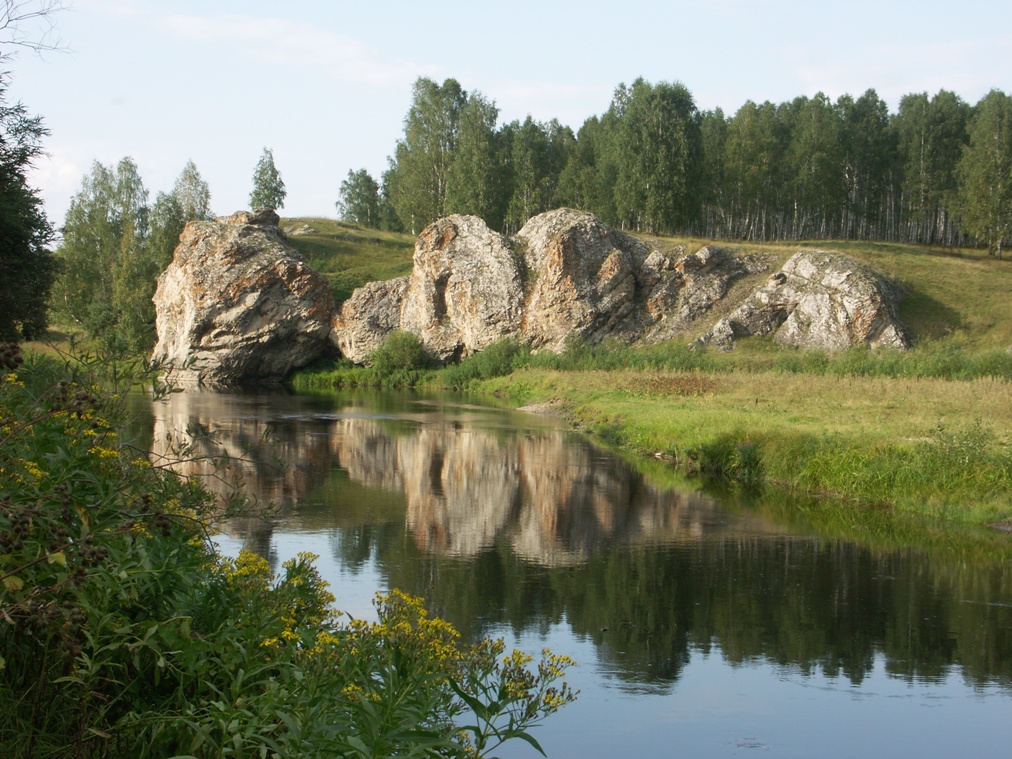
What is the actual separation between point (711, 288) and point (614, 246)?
6.71 metres

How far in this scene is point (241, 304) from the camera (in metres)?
62.1

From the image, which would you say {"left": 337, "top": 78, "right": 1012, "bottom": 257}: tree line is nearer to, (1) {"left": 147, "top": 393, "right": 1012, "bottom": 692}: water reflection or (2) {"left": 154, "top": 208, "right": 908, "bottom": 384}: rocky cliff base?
(2) {"left": 154, "top": 208, "right": 908, "bottom": 384}: rocky cliff base

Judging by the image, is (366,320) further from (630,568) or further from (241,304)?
(630,568)

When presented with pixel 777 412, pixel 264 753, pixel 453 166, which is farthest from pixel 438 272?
pixel 264 753

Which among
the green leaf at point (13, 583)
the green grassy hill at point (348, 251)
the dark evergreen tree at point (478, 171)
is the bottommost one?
the green leaf at point (13, 583)

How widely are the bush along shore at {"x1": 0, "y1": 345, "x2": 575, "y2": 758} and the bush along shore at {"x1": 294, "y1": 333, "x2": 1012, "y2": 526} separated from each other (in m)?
14.7

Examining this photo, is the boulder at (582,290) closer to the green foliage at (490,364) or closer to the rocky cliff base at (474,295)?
the rocky cliff base at (474,295)

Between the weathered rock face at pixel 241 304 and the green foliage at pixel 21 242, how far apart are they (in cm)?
3772

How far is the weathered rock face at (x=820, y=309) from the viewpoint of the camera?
5225 cm

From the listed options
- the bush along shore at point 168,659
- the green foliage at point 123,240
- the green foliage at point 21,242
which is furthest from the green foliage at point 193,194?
the bush along shore at point 168,659

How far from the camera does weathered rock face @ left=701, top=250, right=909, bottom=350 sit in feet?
171

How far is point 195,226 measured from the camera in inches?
2547

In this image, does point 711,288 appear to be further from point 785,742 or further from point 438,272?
point 785,742

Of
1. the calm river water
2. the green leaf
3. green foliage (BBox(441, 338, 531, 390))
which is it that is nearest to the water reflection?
the calm river water
